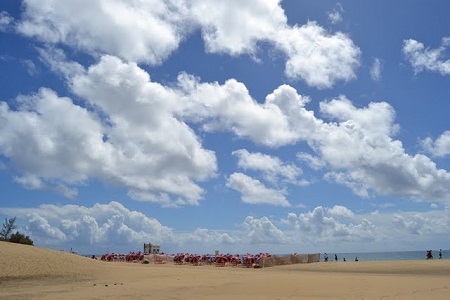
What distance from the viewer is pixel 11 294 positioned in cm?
1505

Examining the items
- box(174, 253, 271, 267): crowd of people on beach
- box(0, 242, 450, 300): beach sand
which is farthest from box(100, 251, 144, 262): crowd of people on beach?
box(0, 242, 450, 300): beach sand

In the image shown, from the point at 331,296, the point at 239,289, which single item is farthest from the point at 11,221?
the point at 331,296

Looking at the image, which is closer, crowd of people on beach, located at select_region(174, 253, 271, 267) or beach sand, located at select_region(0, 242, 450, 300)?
beach sand, located at select_region(0, 242, 450, 300)

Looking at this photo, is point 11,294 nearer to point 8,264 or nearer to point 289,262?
point 8,264

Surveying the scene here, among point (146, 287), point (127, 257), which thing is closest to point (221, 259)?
point (127, 257)

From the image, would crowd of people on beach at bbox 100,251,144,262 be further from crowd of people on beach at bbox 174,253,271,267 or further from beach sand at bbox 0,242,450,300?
beach sand at bbox 0,242,450,300

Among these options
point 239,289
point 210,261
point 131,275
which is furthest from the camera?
point 210,261

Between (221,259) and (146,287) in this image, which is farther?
(221,259)

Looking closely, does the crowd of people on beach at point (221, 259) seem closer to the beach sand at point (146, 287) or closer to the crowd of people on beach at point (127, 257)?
the crowd of people on beach at point (127, 257)

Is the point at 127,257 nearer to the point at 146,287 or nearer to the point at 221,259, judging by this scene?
the point at 221,259

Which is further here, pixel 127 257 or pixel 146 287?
pixel 127 257

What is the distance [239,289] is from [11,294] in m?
8.62

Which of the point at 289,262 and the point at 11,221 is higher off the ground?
the point at 11,221

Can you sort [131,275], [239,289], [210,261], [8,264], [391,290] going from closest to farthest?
[391,290] < [239,289] < [8,264] < [131,275] < [210,261]
